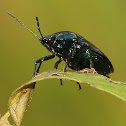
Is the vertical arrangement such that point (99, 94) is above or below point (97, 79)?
above

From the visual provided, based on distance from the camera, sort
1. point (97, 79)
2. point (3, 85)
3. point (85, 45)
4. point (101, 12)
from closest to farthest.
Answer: point (97, 79), point (85, 45), point (3, 85), point (101, 12)

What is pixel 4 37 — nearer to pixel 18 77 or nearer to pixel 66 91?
pixel 18 77

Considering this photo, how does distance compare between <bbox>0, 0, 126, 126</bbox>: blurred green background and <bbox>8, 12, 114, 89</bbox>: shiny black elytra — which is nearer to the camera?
<bbox>8, 12, 114, 89</bbox>: shiny black elytra

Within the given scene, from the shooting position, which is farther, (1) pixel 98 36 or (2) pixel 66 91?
(1) pixel 98 36

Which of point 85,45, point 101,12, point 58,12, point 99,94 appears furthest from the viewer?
point 101,12

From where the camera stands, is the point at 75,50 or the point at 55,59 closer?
the point at 75,50

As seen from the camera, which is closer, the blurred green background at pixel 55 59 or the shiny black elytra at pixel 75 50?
the shiny black elytra at pixel 75 50

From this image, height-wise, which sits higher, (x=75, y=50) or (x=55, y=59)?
(x=55, y=59)

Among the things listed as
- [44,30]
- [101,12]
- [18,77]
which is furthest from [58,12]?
[18,77]
